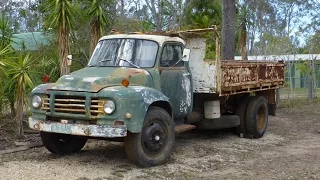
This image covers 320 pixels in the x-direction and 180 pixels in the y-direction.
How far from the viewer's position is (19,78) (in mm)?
10062

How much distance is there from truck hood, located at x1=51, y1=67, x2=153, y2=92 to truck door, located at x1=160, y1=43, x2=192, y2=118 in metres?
0.52

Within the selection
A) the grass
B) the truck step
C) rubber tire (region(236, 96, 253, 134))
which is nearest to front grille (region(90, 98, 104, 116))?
the truck step

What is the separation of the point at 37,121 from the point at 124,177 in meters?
1.89

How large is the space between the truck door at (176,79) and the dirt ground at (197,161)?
2.91 ft

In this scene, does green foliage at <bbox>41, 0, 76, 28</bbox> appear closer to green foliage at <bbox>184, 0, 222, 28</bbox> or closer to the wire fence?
green foliage at <bbox>184, 0, 222, 28</bbox>

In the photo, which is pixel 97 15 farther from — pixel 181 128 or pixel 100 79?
pixel 100 79

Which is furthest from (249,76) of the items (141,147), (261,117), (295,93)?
(295,93)

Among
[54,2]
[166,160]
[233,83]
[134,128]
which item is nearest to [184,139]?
[233,83]

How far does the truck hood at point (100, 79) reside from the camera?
785 cm

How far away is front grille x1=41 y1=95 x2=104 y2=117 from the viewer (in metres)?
7.65

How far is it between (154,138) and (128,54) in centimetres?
163

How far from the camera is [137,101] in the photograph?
766cm

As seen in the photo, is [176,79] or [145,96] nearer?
[145,96]

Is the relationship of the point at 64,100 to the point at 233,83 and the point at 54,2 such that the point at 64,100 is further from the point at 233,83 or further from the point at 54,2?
the point at 54,2
